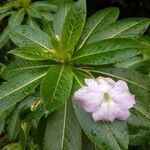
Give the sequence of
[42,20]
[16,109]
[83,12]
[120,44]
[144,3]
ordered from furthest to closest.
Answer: [144,3] → [42,20] → [16,109] → [83,12] → [120,44]

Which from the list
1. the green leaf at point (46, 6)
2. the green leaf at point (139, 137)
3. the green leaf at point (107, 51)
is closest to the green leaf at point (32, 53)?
the green leaf at point (107, 51)

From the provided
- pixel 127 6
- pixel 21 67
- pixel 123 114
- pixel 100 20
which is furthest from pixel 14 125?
pixel 127 6

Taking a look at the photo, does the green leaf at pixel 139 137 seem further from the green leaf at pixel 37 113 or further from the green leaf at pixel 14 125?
the green leaf at pixel 37 113

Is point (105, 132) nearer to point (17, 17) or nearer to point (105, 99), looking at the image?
point (105, 99)

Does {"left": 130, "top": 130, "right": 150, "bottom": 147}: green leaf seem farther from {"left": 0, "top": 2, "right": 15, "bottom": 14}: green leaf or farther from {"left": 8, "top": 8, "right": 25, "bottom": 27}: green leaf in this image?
{"left": 0, "top": 2, "right": 15, "bottom": 14}: green leaf

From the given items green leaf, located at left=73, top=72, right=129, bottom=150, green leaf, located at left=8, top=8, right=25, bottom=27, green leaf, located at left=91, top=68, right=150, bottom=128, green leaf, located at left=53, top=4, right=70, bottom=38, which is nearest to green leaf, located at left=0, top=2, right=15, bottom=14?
green leaf, located at left=8, top=8, right=25, bottom=27

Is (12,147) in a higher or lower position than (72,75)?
lower

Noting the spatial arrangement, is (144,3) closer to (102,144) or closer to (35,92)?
(35,92)

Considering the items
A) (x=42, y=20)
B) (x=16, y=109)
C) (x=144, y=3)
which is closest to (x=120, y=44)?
(x=16, y=109)

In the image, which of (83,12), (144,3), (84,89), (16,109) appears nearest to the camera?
(84,89)
